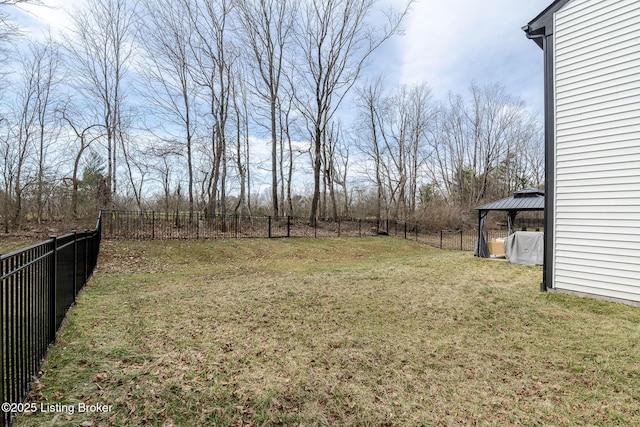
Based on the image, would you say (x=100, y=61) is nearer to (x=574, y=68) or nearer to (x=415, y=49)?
(x=415, y=49)

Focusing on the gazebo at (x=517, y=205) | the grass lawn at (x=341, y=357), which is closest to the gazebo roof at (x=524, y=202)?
the gazebo at (x=517, y=205)

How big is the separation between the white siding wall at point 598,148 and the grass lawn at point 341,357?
65cm

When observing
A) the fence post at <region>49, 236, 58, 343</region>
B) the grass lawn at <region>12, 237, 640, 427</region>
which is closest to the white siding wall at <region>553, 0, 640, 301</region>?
the grass lawn at <region>12, 237, 640, 427</region>

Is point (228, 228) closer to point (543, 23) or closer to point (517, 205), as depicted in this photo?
point (517, 205)

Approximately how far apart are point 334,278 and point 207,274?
10.2 feet

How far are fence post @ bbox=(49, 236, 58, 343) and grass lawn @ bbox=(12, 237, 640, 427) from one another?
154mm

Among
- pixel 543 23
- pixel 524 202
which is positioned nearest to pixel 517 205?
pixel 524 202

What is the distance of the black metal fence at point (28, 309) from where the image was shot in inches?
74.9

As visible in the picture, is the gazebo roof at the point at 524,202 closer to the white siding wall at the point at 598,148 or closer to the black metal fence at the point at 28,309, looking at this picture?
the white siding wall at the point at 598,148

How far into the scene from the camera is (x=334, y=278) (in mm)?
6750

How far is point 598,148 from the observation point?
5113mm

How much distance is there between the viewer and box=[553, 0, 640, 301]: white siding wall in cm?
480

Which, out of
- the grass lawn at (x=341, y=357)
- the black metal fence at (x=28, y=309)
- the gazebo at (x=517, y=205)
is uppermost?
the gazebo at (x=517, y=205)

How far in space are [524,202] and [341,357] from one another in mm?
9865
